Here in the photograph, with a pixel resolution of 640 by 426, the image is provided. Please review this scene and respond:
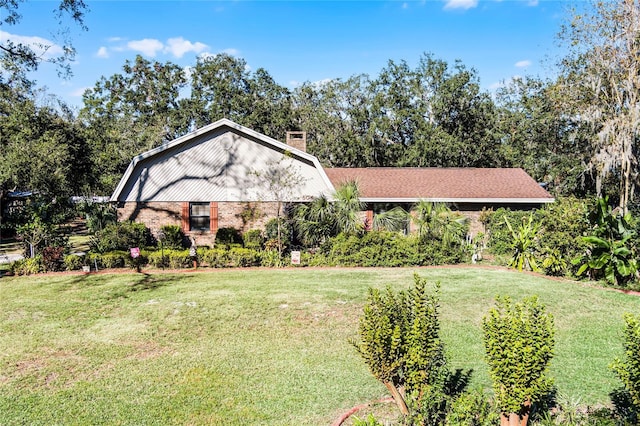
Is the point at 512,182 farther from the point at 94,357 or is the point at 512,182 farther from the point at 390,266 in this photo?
the point at 94,357

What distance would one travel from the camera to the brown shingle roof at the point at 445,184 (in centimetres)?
2156

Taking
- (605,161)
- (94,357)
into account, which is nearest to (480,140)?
(605,161)

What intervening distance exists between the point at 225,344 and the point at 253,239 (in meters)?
9.84

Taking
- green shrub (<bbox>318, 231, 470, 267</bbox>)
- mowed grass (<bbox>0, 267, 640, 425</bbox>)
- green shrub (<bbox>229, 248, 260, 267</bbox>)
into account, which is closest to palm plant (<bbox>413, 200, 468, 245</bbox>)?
green shrub (<bbox>318, 231, 470, 267</bbox>)

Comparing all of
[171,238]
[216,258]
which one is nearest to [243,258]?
[216,258]

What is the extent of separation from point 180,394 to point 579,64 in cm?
2237

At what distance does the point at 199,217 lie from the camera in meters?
19.2

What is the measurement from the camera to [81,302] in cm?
1127

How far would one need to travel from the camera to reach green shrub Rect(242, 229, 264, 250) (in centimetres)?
1738

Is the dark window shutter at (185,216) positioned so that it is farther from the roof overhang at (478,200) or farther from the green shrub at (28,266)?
the roof overhang at (478,200)

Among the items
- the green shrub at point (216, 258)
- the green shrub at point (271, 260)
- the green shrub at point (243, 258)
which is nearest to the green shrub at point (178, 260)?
the green shrub at point (216, 258)

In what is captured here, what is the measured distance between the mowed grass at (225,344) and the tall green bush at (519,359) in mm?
2181

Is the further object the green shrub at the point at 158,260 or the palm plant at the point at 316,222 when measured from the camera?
the palm plant at the point at 316,222

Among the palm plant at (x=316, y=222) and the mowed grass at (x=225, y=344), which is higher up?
the palm plant at (x=316, y=222)
